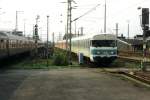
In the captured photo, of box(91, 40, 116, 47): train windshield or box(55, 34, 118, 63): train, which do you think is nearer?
box(55, 34, 118, 63): train

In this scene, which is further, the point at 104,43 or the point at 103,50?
the point at 104,43

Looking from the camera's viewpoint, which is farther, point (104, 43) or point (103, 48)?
point (104, 43)

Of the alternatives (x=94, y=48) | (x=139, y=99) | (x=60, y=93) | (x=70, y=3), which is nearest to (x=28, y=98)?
(x=60, y=93)

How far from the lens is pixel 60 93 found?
15859 mm

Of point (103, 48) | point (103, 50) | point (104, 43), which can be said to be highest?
point (104, 43)

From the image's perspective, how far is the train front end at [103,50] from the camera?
35.5 meters

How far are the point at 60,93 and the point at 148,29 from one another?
13274 millimetres

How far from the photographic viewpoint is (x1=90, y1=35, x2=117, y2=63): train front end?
35.5 metres

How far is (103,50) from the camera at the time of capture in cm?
3566

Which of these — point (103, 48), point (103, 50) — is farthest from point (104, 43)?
point (103, 50)

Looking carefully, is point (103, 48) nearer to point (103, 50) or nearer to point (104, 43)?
point (103, 50)

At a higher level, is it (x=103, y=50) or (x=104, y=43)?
(x=104, y=43)

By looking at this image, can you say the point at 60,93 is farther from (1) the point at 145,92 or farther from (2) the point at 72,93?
(1) the point at 145,92

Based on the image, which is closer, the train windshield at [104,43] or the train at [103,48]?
the train at [103,48]
